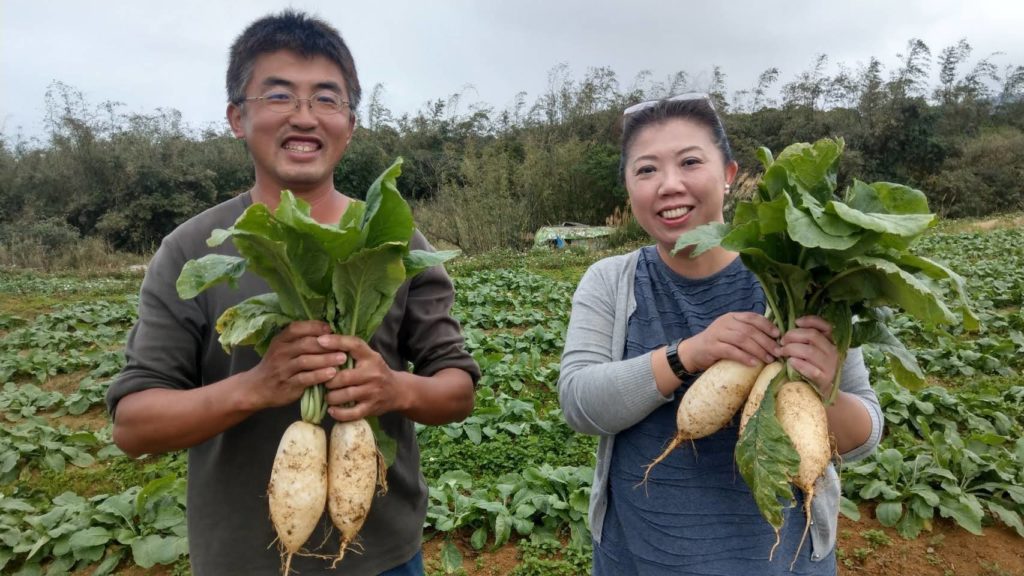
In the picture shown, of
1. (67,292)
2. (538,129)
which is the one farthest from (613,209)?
(67,292)

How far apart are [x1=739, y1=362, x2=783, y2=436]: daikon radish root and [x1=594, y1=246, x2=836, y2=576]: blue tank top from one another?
0.51 feet

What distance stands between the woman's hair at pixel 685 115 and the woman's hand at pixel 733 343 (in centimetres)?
58

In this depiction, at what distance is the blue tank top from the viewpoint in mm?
1626

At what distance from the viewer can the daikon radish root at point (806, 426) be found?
1591 millimetres

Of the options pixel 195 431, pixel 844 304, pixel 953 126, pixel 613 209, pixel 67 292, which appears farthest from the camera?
pixel 953 126

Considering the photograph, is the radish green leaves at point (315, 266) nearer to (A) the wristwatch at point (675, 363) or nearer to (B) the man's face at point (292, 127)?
(B) the man's face at point (292, 127)

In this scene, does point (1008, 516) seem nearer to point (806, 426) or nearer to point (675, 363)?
point (806, 426)

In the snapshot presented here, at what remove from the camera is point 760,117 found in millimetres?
33469

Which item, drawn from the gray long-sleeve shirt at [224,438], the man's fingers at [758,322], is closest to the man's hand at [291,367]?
the gray long-sleeve shirt at [224,438]

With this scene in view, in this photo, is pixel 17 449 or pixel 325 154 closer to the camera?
pixel 325 154

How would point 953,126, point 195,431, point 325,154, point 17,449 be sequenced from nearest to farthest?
1. point 195,431
2. point 325,154
3. point 17,449
4. point 953,126

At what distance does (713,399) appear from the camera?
163 centimetres

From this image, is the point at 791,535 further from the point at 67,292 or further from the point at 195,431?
the point at 67,292

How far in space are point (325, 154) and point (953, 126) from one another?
44.1 metres
